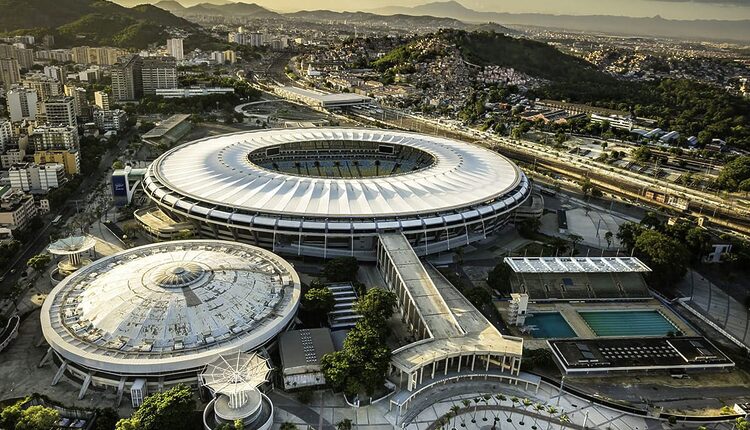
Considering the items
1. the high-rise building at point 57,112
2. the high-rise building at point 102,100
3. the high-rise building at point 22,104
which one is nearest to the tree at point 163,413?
the high-rise building at point 57,112

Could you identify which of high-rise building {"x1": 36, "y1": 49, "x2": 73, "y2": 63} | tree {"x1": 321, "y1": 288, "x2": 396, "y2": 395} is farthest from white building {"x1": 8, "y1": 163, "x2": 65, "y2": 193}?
high-rise building {"x1": 36, "y1": 49, "x2": 73, "y2": 63}

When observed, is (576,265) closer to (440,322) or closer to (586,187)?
(440,322)

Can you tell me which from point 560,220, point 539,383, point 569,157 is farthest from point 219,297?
point 569,157

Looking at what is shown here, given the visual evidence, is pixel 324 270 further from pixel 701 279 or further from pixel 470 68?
pixel 470 68

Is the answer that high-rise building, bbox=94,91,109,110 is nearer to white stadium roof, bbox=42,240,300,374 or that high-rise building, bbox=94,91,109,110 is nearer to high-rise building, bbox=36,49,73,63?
high-rise building, bbox=36,49,73,63

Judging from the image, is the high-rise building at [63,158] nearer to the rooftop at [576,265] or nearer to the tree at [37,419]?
the tree at [37,419]
